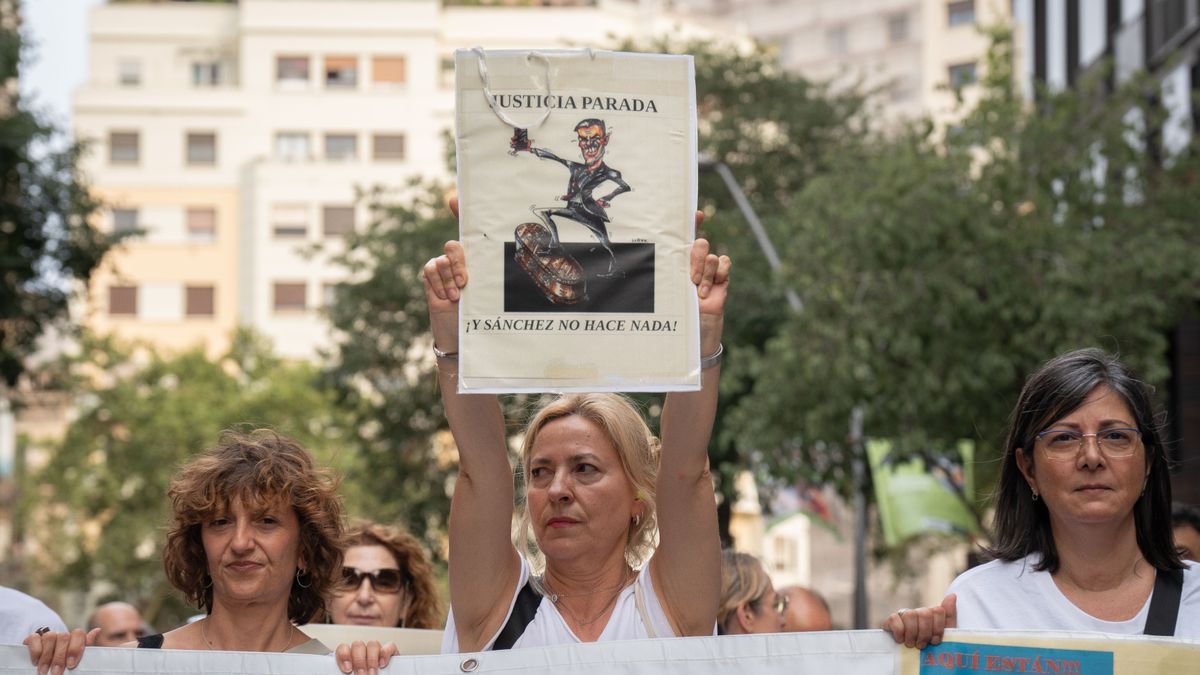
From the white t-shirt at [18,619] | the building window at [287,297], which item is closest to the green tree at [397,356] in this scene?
the white t-shirt at [18,619]

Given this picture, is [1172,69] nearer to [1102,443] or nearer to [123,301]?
[1102,443]

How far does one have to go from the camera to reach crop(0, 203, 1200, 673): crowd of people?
404 centimetres

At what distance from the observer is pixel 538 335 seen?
3.97 m

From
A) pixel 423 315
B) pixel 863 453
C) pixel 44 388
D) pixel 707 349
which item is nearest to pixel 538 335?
pixel 707 349

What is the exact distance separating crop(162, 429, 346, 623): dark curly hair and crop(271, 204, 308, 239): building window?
5600 centimetres

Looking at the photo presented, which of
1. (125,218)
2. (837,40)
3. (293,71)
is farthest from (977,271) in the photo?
(837,40)

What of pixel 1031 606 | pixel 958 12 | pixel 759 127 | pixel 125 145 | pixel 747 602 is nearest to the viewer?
pixel 1031 606

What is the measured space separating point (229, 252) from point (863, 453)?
44251 mm

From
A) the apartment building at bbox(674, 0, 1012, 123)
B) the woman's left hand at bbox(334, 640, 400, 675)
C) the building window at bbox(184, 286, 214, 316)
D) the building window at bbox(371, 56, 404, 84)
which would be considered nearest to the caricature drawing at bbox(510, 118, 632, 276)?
the woman's left hand at bbox(334, 640, 400, 675)

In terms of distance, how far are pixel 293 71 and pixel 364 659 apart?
196 feet

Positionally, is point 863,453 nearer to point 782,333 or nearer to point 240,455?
point 782,333

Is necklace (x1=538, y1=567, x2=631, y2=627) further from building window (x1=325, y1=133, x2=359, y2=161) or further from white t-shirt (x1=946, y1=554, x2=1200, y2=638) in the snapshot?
building window (x1=325, y1=133, x2=359, y2=161)

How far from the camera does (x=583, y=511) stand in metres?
4.23

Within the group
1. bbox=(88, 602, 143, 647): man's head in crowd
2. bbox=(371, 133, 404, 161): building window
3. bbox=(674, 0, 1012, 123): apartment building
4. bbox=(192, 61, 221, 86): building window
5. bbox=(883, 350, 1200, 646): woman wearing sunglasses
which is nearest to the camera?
bbox=(883, 350, 1200, 646): woman wearing sunglasses
